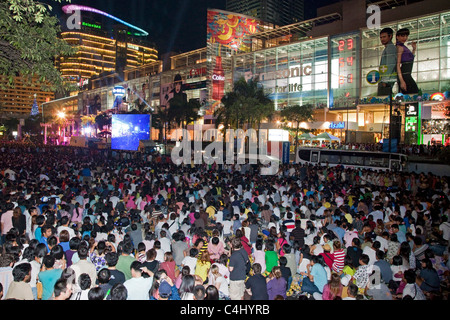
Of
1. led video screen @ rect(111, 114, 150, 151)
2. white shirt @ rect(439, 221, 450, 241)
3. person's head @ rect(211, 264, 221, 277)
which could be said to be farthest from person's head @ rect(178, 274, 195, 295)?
led video screen @ rect(111, 114, 150, 151)

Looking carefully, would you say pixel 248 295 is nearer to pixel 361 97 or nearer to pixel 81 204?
pixel 81 204

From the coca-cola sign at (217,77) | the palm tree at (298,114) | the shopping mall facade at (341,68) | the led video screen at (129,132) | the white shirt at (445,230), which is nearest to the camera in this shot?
the white shirt at (445,230)

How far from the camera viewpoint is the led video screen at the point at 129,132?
35.1 m

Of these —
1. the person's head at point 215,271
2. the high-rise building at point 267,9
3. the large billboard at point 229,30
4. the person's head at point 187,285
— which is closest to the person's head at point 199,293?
the person's head at point 187,285

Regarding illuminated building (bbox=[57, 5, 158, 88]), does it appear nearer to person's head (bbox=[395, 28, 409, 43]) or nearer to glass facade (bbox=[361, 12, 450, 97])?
person's head (bbox=[395, 28, 409, 43])

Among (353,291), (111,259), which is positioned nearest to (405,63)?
(353,291)

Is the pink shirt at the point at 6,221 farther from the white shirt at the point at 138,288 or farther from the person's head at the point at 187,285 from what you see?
the person's head at the point at 187,285

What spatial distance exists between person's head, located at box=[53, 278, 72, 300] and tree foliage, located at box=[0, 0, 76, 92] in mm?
5145

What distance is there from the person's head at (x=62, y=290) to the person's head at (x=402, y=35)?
4481cm

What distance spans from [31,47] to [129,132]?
92.8ft

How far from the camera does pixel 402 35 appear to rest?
39.2 meters

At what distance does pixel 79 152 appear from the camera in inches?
1369

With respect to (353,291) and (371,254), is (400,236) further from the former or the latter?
(353,291)

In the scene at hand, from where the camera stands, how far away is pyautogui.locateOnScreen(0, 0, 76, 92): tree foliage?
731 centimetres
